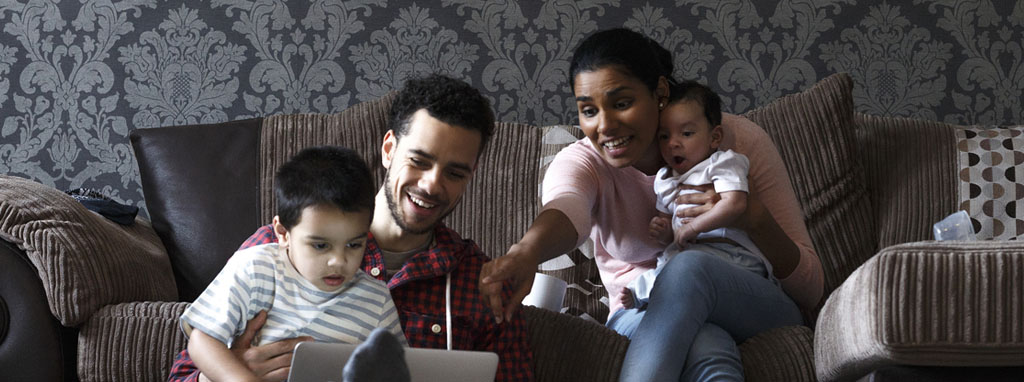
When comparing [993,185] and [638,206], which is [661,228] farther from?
[993,185]

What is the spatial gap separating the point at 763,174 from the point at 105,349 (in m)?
1.32

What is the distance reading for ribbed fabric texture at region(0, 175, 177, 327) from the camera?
5.36 ft

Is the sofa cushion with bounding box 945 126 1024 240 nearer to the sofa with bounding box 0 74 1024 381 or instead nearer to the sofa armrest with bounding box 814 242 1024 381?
the sofa with bounding box 0 74 1024 381

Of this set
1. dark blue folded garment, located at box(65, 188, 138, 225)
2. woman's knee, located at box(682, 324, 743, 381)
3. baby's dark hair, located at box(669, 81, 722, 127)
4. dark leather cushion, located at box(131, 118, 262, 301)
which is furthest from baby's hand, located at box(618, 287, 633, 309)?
dark blue folded garment, located at box(65, 188, 138, 225)

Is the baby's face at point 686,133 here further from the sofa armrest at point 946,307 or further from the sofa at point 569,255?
the sofa armrest at point 946,307

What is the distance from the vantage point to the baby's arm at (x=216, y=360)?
48.3 inches

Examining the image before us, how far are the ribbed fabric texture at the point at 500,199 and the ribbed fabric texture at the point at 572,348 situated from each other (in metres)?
0.53

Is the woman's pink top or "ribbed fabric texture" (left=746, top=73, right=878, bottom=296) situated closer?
the woman's pink top

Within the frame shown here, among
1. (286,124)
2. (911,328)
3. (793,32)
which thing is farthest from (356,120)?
(911,328)

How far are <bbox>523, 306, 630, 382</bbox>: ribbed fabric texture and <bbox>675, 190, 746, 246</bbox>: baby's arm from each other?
263mm

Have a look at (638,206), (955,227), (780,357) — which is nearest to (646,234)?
(638,206)

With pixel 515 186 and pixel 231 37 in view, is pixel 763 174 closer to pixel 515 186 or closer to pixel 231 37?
pixel 515 186

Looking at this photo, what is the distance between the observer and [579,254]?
2182mm

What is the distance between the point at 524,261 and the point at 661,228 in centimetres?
45
